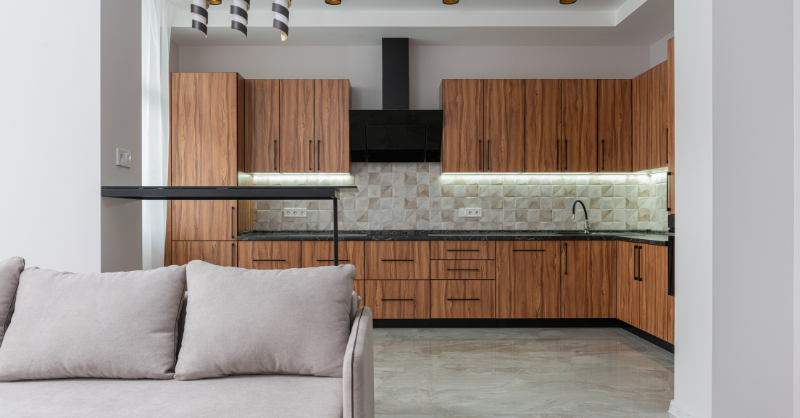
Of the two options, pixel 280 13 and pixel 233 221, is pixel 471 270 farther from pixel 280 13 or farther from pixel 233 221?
pixel 280 13

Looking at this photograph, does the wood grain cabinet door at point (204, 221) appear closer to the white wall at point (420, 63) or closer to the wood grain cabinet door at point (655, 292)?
the white wall at point (420, 63)

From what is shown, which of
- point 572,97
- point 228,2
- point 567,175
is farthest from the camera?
point 567,175

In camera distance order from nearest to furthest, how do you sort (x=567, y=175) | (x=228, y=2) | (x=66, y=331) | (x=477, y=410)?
(x=66, y=331)
(x=477, y=410)
(x=228, y=2)
(x=567, y=175)

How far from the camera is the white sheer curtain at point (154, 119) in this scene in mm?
3467

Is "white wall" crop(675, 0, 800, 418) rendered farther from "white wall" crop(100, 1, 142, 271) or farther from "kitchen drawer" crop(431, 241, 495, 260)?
"white wall" crop(100, 1, 142, 271)

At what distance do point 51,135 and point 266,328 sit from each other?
164cm

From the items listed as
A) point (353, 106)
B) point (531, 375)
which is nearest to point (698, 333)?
point (531, 375)

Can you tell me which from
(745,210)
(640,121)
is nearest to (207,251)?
(745,210)

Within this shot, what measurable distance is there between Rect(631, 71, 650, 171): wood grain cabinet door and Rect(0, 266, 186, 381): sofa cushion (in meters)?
3.96

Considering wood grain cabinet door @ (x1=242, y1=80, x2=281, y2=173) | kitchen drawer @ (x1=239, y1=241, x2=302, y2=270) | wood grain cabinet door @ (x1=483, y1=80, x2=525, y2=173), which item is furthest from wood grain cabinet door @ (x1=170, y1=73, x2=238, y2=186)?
wood grain cabinet door @ (x1=483, y1=80, x2=525, y2=173)

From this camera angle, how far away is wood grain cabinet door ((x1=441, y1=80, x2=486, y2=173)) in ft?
13.9

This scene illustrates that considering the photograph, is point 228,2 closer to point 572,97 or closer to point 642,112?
point 572,97

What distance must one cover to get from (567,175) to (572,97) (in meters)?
0.79

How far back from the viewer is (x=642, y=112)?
4066 millimetres
